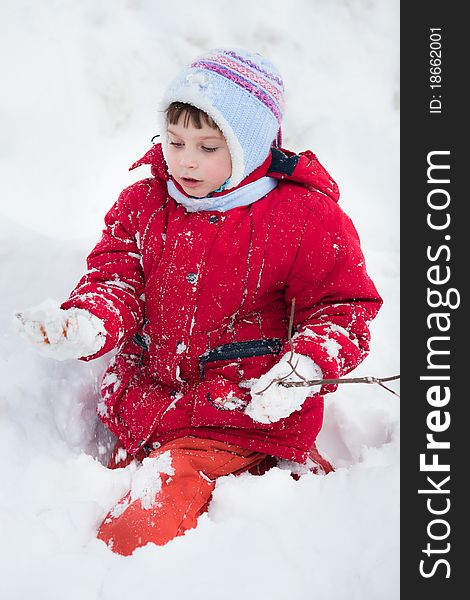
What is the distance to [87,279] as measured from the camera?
162cm

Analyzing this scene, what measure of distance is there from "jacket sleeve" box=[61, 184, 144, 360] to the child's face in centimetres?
19

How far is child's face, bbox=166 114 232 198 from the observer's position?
146 cm

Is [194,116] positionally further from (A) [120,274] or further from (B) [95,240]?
(B) [95,240]

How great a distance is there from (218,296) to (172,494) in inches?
16.0

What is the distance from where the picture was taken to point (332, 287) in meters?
1.54

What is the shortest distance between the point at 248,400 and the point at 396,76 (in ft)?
6.85

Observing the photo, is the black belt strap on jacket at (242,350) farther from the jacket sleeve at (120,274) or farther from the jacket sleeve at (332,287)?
the jacket sleeve at (120,274)

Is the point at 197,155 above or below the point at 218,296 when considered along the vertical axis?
above

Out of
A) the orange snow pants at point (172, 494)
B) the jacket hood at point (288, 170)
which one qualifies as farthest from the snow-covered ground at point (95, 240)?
the jacket hood at point (288, 170)

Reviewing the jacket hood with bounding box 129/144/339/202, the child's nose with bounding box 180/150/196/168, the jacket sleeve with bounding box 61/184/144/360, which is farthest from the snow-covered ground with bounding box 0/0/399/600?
the child's nose with bounding box 180/150/196/168

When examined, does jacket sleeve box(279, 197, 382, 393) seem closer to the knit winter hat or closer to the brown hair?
the knit winter hat

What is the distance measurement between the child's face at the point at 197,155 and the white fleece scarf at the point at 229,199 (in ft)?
0.12

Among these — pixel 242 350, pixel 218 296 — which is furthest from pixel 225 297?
pixel 242 350

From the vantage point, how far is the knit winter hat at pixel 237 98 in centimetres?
143
